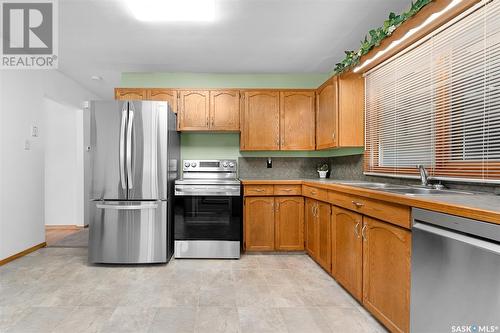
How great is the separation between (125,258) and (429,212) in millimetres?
2857

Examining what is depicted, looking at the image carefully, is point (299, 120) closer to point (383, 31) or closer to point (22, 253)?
point (383, 31)

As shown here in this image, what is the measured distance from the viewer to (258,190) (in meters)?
3.36

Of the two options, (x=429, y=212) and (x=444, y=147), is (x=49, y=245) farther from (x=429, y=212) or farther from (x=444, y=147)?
(x=444, y=147)

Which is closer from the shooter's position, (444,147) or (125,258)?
(444,147)

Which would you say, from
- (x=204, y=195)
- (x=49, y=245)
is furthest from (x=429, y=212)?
(x=49, y=245)

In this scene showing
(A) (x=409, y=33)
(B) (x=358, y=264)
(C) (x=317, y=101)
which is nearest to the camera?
(A) (x=409, y=33)

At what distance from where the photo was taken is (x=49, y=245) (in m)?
3.78

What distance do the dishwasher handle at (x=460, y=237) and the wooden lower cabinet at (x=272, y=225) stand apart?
6.46ft

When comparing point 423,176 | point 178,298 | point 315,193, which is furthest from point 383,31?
point 178,298

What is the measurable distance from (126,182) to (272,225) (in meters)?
1.76

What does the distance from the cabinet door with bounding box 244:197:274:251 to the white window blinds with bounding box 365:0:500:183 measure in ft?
4.45

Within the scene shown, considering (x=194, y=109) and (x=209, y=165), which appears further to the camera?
(x=209, y=165)

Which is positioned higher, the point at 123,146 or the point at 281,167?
the point at 123,146

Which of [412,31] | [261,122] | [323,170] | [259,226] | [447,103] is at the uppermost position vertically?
[412,31]
